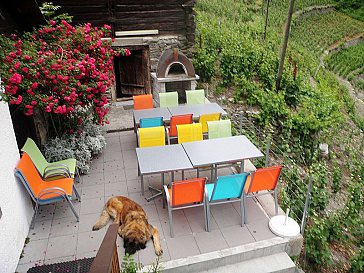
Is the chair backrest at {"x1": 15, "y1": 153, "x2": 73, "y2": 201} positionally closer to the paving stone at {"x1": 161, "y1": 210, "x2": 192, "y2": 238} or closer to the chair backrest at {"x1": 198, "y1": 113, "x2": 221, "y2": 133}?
the paving stone at {"x1": 161, "y1": 210, "x2": 192, "y2": 238}

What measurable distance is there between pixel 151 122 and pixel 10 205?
3105mm

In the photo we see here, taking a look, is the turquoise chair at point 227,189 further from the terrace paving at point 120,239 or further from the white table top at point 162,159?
the white table top at point 162,159

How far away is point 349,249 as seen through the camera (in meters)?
5.64

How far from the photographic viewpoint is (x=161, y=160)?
5230 millimetres

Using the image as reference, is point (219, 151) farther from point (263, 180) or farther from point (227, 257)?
point (227, 257)

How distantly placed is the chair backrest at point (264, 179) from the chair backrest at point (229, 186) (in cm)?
16

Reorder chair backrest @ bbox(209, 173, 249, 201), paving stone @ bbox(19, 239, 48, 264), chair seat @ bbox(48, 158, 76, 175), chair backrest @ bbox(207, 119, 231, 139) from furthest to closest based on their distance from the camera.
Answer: chair backrest @ bbox(207, 119, 231, 139), chair seat @ bbox(48, 158, 76, 175), chair backrest @ bbox(209, 173, 249, 201), paving stone @ bbox(19, 239, 48, 264)

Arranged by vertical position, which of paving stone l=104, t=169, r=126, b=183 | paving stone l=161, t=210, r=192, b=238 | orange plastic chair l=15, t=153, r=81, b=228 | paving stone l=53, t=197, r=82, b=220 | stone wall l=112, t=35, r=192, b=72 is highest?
stone wall l=112, t=35, r=192, b=72

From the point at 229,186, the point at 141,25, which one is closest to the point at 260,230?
the point at 229,186

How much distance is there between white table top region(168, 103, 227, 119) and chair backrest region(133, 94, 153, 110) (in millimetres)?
612

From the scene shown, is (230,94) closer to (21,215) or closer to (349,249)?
(349,249)

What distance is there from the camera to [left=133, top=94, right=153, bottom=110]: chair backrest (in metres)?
7.75

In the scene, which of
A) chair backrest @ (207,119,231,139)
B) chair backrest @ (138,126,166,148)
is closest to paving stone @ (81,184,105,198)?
chair backrest @ (138,126,166,148)

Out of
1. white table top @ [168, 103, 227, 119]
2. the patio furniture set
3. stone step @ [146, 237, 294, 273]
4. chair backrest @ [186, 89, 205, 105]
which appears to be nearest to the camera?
stone step @ [146, 237, 294, 273]
